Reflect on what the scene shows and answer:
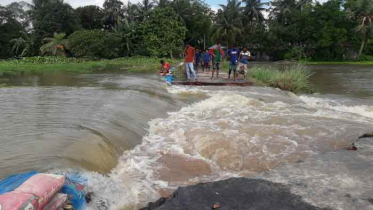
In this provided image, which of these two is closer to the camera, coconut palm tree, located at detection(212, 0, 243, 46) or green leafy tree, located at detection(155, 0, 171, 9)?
green leafy tree, located at detection(155, 0, 171, 9)

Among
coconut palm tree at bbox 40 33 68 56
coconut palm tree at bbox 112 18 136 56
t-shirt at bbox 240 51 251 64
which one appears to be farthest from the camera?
coconut palm tree at bbox 112 18 136 56

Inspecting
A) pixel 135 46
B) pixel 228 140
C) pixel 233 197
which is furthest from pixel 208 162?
pixel 135 46

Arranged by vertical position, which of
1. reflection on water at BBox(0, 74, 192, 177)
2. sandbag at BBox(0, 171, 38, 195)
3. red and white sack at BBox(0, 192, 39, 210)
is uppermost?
red and white sack at BBox(0, 192, 39, 210)

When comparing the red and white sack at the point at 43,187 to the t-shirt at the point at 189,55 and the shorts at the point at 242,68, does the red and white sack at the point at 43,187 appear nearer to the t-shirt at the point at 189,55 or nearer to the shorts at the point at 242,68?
the t-shirt at the point at 189,55

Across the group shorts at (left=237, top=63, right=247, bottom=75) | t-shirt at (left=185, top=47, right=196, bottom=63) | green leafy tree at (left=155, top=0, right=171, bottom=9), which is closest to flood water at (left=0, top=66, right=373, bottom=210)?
t-shirt at (left=185, top=47, right=196, bottom=63)

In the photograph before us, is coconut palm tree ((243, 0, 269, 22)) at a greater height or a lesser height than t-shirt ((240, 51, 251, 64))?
greater

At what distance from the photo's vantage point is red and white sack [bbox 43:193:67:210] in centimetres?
317

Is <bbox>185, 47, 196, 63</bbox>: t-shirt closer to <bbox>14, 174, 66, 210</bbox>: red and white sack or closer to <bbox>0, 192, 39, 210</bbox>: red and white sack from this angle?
<bbox>14, 174, 66, 210</bbox>: red and white sack

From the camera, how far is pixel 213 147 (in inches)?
250

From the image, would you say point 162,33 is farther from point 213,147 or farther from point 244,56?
point 213,147

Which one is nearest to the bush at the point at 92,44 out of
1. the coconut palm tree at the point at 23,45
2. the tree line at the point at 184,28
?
the tree line at the point at 184,28

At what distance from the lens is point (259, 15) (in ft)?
181

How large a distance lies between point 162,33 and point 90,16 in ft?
62.1

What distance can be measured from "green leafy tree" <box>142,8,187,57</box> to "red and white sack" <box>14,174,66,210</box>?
36682 mm
